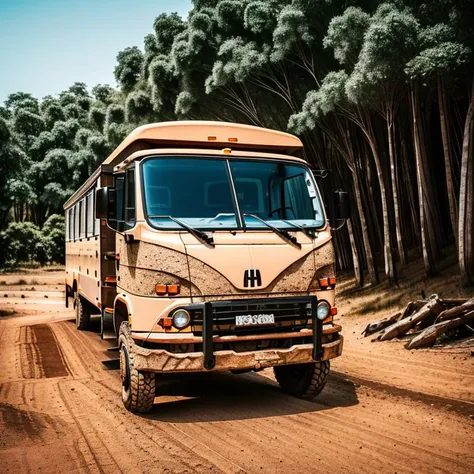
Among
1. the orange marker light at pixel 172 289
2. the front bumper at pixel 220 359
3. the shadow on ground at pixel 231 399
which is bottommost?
the shadow on ground at pixel 231 399

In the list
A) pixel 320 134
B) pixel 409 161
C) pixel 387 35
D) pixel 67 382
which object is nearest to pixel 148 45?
pixel 320 134

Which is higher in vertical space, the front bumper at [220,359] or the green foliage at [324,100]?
the green foliage at [324,100]

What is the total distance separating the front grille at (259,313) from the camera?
592 cm

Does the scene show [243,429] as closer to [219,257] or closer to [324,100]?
[219,257]

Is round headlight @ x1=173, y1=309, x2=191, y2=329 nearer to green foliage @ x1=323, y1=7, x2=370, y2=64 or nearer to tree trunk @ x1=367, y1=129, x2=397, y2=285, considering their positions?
green foliage @ x1=323, y1=7, x2=370, y2=64

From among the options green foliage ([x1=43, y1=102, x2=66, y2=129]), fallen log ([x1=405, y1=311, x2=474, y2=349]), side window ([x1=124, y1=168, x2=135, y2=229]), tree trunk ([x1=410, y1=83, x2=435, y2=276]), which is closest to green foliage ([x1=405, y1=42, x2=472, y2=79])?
tree trunk ([x1=410, y1=83, x2=435, y2=276])

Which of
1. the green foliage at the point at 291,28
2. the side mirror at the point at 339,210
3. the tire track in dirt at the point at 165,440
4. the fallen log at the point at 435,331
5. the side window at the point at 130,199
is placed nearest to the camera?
the tire track in dirt at the point at 165,440

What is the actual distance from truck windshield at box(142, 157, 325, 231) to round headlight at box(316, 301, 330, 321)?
85 cm

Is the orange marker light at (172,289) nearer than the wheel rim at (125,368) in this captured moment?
Yes

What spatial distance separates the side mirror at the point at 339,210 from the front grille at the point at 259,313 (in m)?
1.23

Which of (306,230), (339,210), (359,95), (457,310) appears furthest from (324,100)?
(306,230)

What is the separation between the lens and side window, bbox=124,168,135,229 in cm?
642

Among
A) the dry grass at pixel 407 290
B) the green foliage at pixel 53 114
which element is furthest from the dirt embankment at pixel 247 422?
the green foliage at pixel 53 114

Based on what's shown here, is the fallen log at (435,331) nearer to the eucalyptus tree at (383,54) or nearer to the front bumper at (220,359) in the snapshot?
the front bumper at (220,359)
